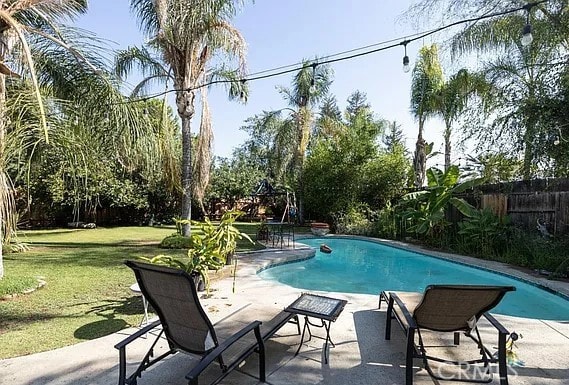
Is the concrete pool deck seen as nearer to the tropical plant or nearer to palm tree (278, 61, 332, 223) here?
the tropical plant

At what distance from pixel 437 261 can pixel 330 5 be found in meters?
8.03

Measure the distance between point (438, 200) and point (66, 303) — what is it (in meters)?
11.2

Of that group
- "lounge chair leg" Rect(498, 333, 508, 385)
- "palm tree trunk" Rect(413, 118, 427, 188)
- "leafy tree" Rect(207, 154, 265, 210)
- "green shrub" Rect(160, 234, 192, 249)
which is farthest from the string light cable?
Result: "leafy tree" Rect(207, 154, 265, 210)

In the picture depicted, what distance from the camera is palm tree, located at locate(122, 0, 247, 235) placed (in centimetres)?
1020

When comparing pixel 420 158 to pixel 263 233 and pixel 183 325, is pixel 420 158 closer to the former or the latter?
pixel 263 233

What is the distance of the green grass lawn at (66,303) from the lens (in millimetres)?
4020

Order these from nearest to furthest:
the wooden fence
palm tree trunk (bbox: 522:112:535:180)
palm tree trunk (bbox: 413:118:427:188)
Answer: palm tree trunk (bbox: 522:112:535:180), the wooden fence, palm tree trunk (bbox: 413:118:427:188)

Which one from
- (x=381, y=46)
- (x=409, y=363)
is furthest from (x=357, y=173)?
(x=409, y=363)

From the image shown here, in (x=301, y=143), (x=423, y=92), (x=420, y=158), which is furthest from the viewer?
(x=420, y=158)

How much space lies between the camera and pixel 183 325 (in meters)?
2.83

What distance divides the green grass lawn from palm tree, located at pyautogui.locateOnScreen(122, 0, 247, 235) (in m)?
3.59

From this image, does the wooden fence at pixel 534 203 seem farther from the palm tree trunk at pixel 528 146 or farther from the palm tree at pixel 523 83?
the palm tree at pixel 523 83

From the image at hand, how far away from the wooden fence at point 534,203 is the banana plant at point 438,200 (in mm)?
658

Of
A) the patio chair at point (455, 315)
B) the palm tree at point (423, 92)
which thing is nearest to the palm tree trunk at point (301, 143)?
the palm tree at point (423, 92)
